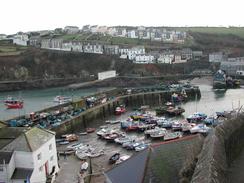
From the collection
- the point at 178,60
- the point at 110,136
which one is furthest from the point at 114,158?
the point at 178,60

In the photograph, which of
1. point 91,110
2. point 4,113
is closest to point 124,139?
point 91,110

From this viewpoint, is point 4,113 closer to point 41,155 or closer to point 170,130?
point 170,130

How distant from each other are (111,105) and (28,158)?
26.3m

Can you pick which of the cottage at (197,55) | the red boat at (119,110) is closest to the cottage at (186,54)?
the cottage at (197,55)

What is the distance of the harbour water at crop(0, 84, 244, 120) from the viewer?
44281 millimetres

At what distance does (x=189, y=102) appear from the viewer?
4872cm

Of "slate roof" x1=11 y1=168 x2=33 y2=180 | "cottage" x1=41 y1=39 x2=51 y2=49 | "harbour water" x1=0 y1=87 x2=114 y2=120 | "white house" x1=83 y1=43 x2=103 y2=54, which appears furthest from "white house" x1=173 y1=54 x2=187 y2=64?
"slate roof" x1=11 y1=168 x2=33 y2=180

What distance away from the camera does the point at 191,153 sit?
522 inches

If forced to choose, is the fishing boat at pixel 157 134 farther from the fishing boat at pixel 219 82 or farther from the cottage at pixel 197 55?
the cottage at pixel 197 55

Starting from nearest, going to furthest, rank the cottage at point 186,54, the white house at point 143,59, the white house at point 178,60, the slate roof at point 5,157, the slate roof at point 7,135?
the slate roof at point 5,157 → the slate roof at point 7,135 → the white house at point 143,59 → the white house at point 178,60 → the cottage at point 186,54

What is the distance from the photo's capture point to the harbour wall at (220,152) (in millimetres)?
9523

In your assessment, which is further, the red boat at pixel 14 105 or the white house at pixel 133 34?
the white house at pixel 133 34

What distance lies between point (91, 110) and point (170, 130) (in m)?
10.2

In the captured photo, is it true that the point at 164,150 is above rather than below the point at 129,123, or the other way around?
above
